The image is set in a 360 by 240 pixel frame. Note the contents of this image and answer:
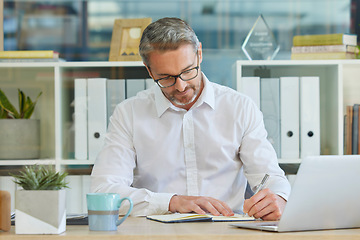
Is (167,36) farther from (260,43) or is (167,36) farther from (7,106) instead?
(7,106)

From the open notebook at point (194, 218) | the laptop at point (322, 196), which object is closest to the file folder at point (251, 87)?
the open notebook at point (194, 218)

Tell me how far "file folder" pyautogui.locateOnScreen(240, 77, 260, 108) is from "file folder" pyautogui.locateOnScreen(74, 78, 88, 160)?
2.42 feet

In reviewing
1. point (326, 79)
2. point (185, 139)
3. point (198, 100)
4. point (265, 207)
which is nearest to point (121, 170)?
point (185, 139)

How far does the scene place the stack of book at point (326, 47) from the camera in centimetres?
263

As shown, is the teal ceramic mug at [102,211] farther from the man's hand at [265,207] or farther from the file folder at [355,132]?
the file folder at [355,132]

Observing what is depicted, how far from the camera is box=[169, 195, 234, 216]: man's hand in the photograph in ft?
4.81

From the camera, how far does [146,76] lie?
8.46 feet

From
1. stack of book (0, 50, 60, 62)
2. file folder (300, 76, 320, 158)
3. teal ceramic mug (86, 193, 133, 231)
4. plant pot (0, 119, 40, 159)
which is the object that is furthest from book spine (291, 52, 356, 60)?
teal ceramic mug (86, 193, 133, 231)

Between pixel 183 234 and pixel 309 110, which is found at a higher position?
pixel 309 110

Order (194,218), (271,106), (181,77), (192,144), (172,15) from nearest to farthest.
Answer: (194,218)
(181,77)
(192,144)
(271,106)
(172,15)

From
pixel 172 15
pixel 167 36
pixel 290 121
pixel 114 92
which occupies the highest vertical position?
pixel 172 15

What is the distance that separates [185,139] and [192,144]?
3 cm

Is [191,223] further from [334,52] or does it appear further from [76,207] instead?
[334,52]

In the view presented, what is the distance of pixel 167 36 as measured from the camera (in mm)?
1858
